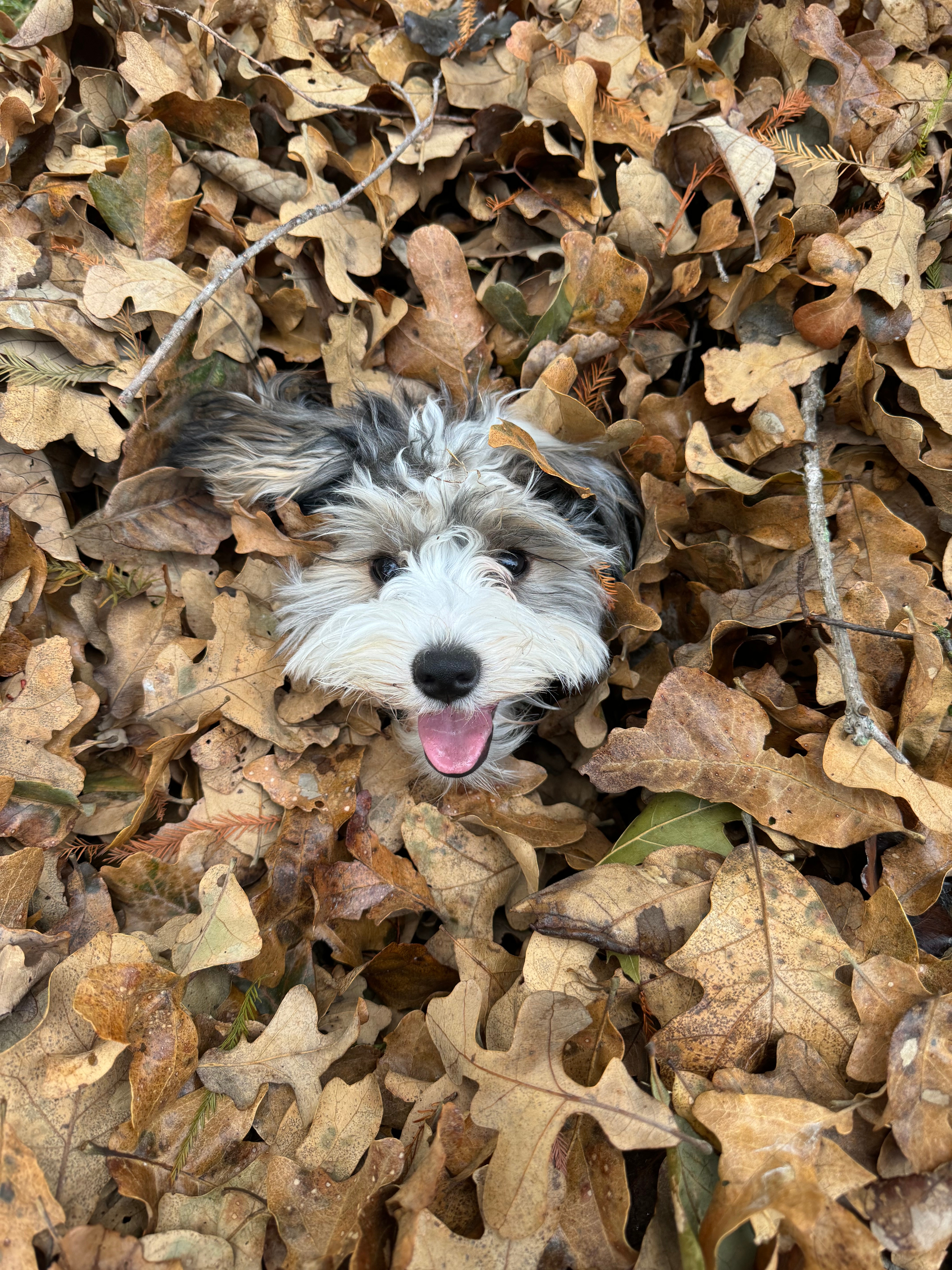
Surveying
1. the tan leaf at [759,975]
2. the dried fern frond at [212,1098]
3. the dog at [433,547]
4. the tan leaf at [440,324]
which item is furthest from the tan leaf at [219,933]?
the tan leaf at [440,324]

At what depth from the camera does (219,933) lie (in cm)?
254

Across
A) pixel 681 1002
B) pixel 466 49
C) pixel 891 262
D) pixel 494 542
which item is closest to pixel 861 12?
pixel 891 262

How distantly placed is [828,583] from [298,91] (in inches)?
117

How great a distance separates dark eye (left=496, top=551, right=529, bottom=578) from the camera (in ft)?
11.1

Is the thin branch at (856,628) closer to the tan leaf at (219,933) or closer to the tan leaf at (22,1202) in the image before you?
the tan leaf at (219,933)

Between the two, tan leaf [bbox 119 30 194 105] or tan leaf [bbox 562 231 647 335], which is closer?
tan leaf [bbox 562 231 647 335]

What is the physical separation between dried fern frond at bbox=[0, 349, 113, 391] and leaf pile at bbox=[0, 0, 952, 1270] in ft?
0.07

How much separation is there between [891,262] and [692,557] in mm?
1299

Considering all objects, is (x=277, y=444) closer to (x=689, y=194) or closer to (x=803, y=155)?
(x=689, y=194)

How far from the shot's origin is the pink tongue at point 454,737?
10.5 ft

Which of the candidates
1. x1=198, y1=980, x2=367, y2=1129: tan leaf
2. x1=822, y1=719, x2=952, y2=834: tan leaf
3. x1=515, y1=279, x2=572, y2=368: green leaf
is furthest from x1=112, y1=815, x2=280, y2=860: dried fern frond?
x1=515, y1=279, x2=572, y2=368: green leaf

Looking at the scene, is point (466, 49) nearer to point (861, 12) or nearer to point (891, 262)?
point (861, 12)

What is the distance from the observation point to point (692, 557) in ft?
10.1

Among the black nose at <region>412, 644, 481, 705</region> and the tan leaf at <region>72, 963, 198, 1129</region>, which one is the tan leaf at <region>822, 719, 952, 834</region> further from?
the tan leaf at <region>72, 963, 198, 1129</region>
